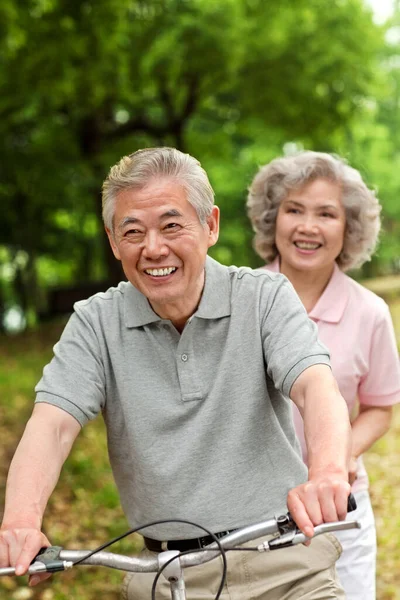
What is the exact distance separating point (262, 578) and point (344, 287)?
49.9 inches

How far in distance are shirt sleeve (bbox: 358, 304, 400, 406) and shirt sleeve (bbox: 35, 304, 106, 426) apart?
3.96 ft

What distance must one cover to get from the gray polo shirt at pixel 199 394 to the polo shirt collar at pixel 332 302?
0.76m

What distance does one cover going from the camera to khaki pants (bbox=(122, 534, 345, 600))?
7.41ft

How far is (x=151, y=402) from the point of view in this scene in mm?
2199

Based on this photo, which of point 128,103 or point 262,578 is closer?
point 262,578

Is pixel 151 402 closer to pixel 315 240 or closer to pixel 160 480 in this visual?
pixel 160 480

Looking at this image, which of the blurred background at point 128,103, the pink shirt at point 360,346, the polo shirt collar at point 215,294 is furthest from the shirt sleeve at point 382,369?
the blurred background at point 128,103

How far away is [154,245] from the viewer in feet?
6.97

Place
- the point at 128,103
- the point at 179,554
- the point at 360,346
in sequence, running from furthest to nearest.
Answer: the point at 128,103 < the point at 360,346 < the point at 179,554

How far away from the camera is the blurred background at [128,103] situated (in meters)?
7.89

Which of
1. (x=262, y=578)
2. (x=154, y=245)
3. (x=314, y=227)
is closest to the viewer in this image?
(x=154, y=245)

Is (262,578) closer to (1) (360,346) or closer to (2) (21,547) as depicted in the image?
(2) (21,547)

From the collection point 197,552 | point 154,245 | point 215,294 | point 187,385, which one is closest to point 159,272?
point 154,245

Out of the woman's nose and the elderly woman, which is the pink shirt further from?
the woman's nose
